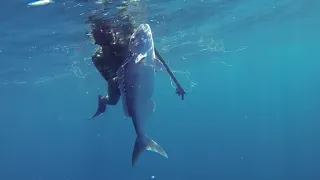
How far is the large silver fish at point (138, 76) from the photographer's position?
A: 4.45m

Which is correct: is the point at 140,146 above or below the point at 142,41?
below

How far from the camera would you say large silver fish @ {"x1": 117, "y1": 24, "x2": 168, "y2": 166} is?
175 inches

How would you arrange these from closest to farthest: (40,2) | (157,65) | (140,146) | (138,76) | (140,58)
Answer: (140,58) < (138,76) < (157,65) < (140,146) < (40,2)

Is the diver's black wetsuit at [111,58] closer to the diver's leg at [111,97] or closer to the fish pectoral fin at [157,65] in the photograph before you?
the diver's leg at [111,97]

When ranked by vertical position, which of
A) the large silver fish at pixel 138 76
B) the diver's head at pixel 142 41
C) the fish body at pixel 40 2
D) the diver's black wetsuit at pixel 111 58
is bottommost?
the fish body at pixel 40 2

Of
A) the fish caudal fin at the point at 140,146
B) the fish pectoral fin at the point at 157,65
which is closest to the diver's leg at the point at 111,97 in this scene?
the fish caudal fin at the point at 140,146

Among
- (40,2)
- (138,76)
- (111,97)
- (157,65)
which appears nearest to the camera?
(138,76)

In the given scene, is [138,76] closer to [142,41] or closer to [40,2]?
[142,41]

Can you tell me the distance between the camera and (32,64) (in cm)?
2919

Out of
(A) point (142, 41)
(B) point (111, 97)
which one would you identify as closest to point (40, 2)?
(B) point (111, 97)

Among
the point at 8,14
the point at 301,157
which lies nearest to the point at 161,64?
the point at 8,14

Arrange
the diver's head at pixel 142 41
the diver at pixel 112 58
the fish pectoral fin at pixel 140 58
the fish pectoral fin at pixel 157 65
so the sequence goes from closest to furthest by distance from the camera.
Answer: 1. the fish pectoral fin at pixel 140 58
2. the diver's head at pixel 142 41
3. the fish pectoral fin at pixel 157 65
4. the diver at pixel 112 58

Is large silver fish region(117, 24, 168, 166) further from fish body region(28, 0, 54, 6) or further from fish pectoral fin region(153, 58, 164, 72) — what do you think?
fish body region(28, 0, 54, 6)

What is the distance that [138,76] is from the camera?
4484 millimetres
